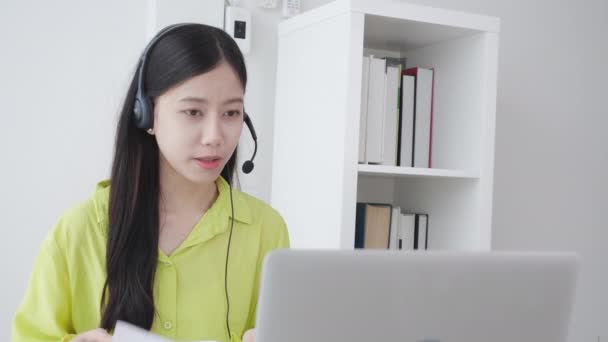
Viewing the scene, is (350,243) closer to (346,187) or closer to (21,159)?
(346,187)

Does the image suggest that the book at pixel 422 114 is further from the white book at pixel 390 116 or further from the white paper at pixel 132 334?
the white paper at pixel 132 334

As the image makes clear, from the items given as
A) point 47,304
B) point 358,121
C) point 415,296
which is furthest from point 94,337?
point 358,121

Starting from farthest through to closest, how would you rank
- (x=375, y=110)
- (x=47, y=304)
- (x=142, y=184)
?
(x=375, y=110)
(x=142, y=184)
(x=47, y=304)

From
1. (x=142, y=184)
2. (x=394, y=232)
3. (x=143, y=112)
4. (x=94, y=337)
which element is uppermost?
(x=143, y=112)

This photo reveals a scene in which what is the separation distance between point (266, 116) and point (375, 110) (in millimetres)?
439

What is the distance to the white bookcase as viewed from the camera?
194cm

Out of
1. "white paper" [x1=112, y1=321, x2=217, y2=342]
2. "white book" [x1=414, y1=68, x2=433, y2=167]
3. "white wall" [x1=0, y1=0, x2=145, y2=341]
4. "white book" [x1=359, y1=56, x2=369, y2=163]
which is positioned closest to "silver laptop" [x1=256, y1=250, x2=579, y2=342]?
"white paper" [x1=112, y1=321, x2=217, y2=342]

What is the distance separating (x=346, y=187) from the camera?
1.92 metres

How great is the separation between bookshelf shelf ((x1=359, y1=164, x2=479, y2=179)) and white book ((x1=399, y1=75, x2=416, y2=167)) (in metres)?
0.07

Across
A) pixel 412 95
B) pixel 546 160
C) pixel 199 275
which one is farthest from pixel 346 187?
pixel 546 160

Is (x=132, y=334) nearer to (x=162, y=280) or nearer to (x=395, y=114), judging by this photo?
(x=162, y=280)

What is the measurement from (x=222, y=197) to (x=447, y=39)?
3.49 feet

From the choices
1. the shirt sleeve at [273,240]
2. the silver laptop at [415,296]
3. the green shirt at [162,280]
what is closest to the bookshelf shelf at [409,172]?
the shirt sleeve at [273,240]

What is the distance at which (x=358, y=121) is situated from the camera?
1.94 meters
